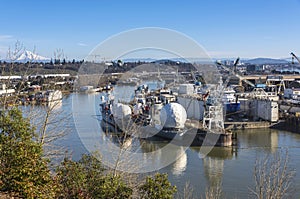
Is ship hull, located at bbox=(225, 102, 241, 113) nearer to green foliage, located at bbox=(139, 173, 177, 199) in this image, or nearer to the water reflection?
the water reflection

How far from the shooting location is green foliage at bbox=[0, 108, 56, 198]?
1.63 meters

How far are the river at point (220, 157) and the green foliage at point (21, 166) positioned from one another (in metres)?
1.15

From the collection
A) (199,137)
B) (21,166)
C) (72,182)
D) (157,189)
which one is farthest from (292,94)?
(21,166)

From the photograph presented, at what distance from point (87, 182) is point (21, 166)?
42 centimetres

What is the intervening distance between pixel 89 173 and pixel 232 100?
8385 mm

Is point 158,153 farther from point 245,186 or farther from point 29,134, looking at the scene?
point 29,134

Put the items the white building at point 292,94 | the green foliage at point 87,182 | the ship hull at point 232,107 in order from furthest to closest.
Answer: the white building at point 292,94, the ship hull at point 232,107, the green foliage at point 87,182

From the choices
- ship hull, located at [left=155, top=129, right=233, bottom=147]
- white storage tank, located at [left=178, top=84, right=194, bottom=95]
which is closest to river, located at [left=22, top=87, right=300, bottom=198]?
ship hull, located at [left=155, top=129, right=233, bottom=147]

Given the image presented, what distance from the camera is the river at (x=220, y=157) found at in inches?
155

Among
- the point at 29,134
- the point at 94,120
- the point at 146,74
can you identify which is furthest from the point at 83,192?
the point at 146,74

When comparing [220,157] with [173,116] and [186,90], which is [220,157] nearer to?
[173,116]

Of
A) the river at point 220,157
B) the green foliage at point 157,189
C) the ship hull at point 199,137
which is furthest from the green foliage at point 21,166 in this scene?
the ship hull at point 199,137

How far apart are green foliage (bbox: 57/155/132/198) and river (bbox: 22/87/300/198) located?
41.7 inches

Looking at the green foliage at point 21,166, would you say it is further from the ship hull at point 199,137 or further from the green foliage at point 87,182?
the ship hull at point 199,137
